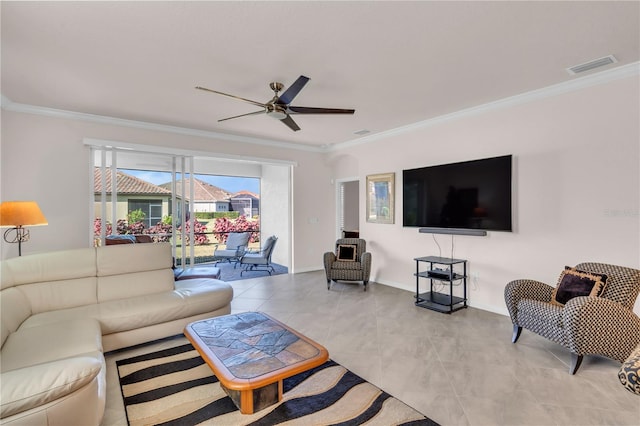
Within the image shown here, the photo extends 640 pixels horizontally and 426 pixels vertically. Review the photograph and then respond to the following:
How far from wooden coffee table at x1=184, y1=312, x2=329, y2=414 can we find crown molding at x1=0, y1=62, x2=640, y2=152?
3672 mm

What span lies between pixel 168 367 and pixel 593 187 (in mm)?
4529

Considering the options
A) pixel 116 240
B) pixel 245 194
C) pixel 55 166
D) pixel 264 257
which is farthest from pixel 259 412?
pixel 245 194

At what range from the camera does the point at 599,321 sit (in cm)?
246

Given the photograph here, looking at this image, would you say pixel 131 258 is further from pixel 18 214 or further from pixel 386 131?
pixel 386 131

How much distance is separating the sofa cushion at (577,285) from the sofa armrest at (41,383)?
12.2 ft

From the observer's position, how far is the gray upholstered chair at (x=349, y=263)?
5250 mm

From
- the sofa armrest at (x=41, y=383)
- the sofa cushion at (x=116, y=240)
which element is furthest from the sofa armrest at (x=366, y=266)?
the sofa armrest at (x=41, y=383)

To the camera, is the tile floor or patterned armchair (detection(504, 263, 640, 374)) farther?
patterned armchair (detection(504, 263, 640, 374))

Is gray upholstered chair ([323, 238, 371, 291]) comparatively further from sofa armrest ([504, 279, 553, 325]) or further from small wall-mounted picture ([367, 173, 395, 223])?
sofa armrest ([504, 279, 553, 325])

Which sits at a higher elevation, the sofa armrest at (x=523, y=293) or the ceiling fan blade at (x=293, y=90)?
the ceiling fan blade at (x=293, y=90)

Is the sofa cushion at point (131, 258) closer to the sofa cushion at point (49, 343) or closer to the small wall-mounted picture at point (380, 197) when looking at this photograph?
the sofa cushion at point (49, 343)

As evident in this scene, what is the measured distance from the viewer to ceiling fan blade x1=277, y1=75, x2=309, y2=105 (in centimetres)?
256

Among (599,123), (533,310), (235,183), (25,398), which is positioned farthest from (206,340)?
(235,183)

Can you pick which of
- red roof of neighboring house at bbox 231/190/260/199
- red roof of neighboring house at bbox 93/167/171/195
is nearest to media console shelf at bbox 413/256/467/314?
red roof of neighboring house at bbox 93/167/171/195
